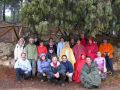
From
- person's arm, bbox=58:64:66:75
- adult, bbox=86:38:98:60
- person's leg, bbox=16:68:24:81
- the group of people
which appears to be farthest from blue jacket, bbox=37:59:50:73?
adult, bbox=86:38:98:60

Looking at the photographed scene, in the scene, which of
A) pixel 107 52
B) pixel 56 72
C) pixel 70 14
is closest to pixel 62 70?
pixel 56 72

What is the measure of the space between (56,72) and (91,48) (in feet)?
6.53

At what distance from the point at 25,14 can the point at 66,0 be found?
5.41ft

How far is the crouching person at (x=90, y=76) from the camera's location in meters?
10.9

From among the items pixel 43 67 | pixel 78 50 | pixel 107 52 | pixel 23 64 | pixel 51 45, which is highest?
pixel 51 45

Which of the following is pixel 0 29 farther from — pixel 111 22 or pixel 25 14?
pixel 111 22

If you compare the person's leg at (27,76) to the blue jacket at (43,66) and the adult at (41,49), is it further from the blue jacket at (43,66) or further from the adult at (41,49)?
the adult at (41,49)

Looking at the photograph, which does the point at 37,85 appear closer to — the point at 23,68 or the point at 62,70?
the point at 23,68

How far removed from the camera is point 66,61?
1144 cm

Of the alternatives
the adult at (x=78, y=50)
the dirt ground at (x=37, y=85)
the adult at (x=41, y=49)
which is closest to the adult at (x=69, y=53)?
the adult at (x=78, y=50)

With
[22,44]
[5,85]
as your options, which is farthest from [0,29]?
[5,85]

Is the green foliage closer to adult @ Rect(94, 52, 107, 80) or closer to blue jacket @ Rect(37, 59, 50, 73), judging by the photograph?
adult @ Rect(94, 52, 107, 80)

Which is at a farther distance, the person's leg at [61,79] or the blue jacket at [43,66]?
the blue jacket at [43,66]

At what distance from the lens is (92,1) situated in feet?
36.9
